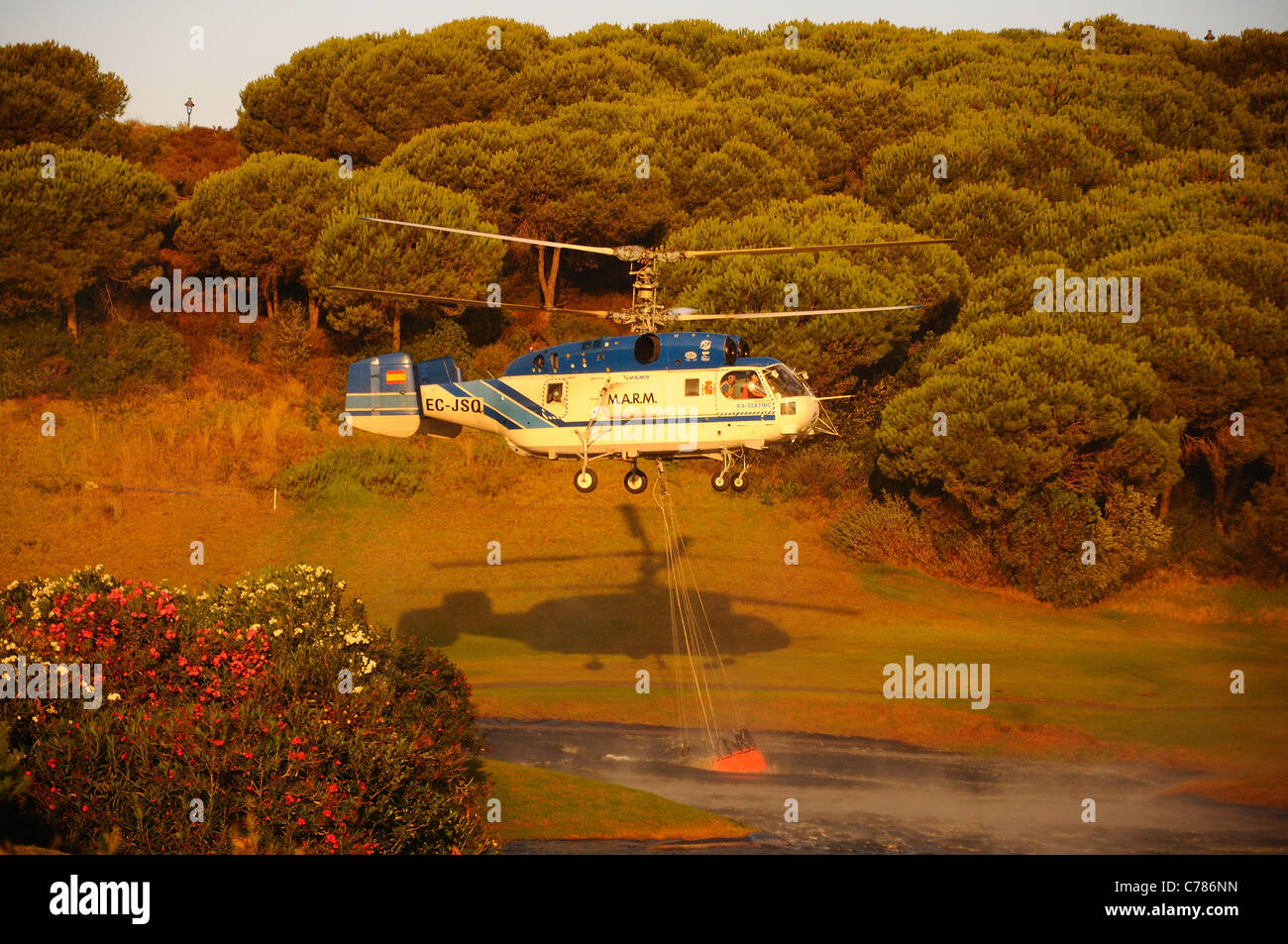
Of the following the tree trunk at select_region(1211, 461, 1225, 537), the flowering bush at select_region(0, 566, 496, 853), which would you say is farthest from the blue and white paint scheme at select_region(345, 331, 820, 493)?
the tree trunk at select_region(1211, 461, 1225, 537)

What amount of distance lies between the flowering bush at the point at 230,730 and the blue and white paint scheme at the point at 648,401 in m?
7.17

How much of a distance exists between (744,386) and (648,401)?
2566 mm

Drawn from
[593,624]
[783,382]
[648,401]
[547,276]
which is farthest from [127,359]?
[783,382]

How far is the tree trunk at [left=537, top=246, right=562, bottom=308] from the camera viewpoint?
83.2m

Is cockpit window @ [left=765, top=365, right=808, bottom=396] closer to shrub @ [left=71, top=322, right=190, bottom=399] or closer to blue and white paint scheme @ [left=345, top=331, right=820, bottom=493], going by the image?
blue and white paint scheme @ [left=345, top=331, right=820, bottom=493]

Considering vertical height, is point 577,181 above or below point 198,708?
above

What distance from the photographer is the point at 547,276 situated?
8688cm

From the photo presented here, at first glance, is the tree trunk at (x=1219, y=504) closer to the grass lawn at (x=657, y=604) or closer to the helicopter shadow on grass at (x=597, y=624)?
the grass lawn at (x=657, y=604)

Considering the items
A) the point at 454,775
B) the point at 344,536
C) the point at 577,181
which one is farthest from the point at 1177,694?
the point at 577,181

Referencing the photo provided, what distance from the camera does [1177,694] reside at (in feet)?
186

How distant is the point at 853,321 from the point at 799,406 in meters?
38.3

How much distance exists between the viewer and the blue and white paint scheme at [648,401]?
113 feet

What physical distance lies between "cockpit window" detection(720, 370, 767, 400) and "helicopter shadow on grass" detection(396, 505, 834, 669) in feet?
84.3
